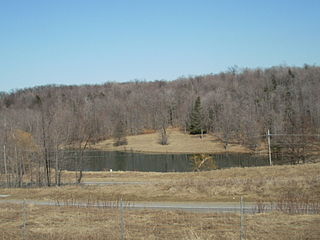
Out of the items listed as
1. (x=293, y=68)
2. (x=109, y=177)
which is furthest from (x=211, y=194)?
(x=293, y=68)

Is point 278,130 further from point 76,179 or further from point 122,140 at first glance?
point 76,179

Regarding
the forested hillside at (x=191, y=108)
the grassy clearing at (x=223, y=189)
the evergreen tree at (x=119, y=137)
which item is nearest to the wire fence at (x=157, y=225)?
the grassy clearing at (x=223, y=189)

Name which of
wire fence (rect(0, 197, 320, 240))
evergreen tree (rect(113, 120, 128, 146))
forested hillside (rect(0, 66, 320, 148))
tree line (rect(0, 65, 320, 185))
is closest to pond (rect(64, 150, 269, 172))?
tree line (rect(0, 65, 320, 185))

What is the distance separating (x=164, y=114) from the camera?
387 feet

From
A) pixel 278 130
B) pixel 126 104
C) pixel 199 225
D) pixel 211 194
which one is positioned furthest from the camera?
pixel 126 104

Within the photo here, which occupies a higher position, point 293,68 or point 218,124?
point 293,68

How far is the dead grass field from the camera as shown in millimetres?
12875

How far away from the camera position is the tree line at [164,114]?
44.8 metres

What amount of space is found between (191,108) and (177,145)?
26636 mm

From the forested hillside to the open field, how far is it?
288cm

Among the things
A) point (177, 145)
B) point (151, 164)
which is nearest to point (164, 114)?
point (177, 145)

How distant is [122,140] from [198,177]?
6927 centimetres

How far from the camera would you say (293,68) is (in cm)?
14312

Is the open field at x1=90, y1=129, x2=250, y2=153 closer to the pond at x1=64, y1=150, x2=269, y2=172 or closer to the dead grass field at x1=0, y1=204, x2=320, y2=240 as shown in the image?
the pond at x1=64, y1=150, x2=269, y2=172
